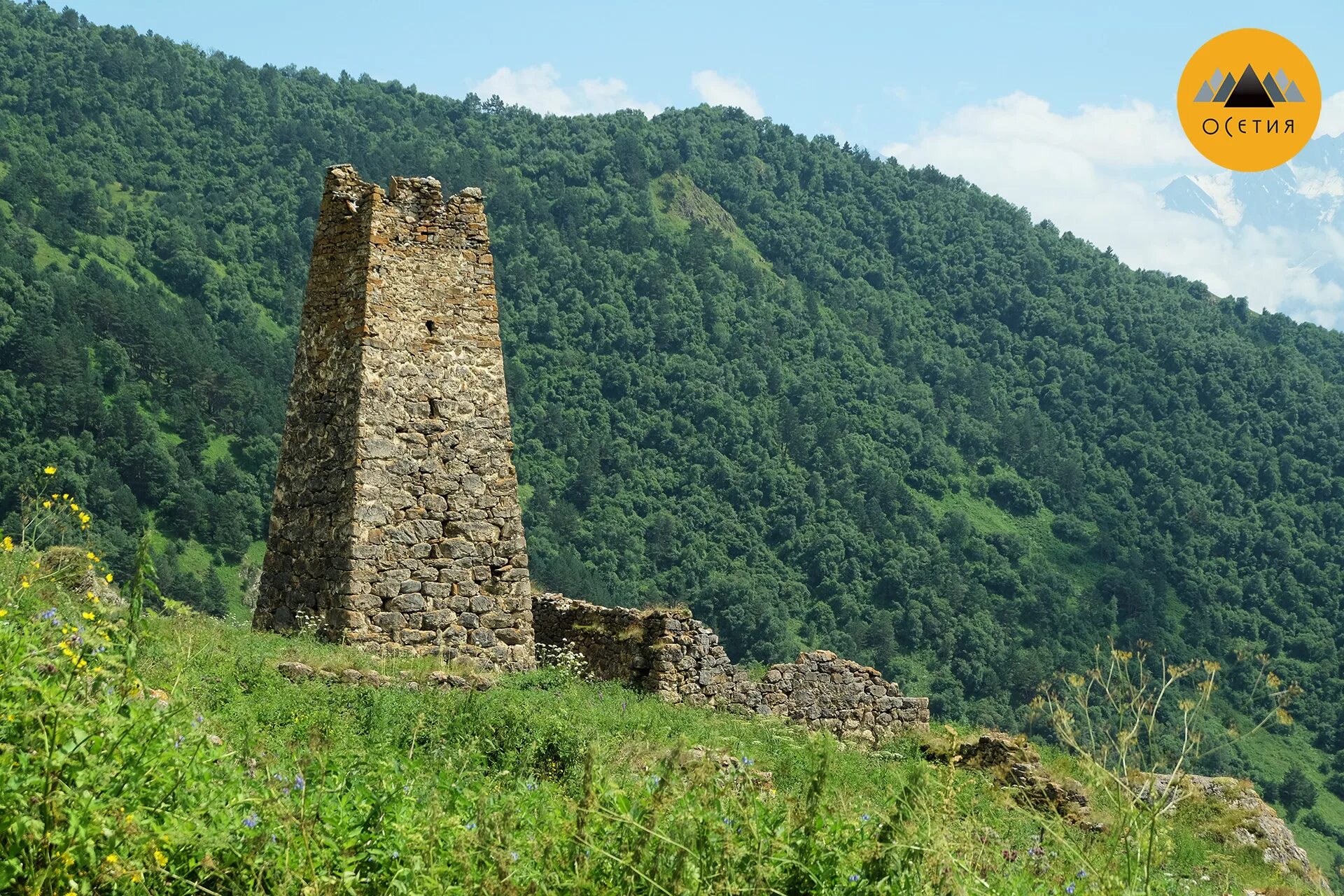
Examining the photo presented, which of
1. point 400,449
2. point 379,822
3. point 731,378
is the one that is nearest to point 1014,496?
point 731,378

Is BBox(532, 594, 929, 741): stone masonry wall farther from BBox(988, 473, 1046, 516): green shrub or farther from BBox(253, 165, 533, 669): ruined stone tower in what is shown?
BBox(988, 473, 1046, 516): green shrub

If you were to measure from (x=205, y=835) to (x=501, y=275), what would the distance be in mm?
86599

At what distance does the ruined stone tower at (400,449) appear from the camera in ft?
39.2

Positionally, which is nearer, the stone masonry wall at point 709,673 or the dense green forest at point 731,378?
the stone masonry wall at point 709,673

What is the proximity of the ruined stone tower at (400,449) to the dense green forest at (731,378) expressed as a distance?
29647 mm

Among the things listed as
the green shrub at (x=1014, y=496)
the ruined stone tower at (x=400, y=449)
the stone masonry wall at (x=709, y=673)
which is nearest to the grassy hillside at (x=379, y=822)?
the ruined stone tower at (x=400, y=449)

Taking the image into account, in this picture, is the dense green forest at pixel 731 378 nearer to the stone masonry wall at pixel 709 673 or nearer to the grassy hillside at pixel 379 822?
the stone masonry wall at pixel 709 673

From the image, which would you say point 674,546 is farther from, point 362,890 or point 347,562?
point 362,890

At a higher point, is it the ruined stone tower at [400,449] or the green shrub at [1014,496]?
the green shrub at [1014,496]

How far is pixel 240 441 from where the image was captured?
61.6 meters

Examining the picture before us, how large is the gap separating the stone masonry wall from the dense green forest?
2957 centimetres

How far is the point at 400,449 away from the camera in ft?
40.0

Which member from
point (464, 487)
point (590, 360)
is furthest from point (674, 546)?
point (464, 487)

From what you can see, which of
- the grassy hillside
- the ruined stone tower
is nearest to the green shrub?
the ruined stone tower
